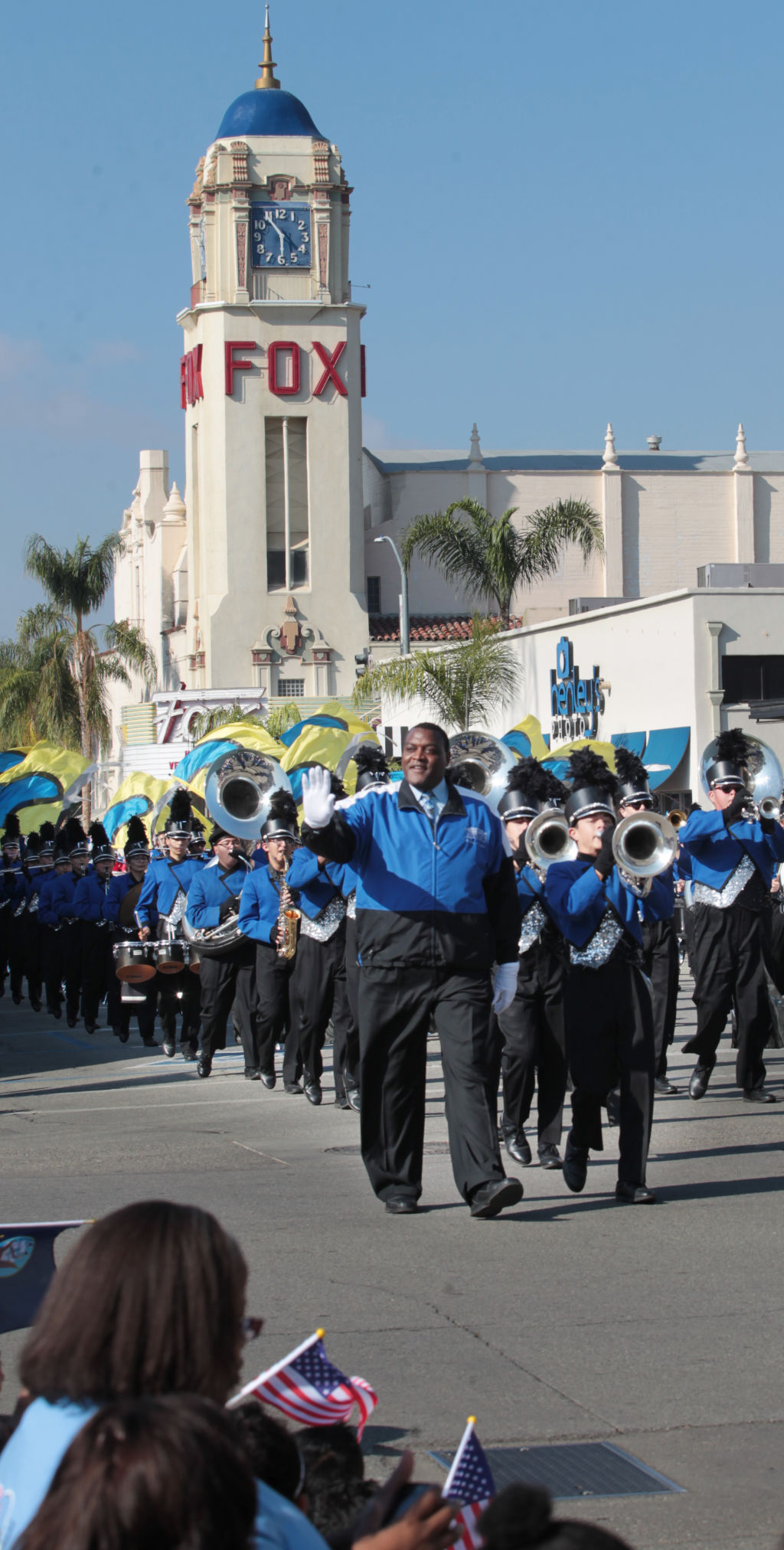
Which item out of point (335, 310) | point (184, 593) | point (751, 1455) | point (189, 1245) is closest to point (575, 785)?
point (751, 1455)

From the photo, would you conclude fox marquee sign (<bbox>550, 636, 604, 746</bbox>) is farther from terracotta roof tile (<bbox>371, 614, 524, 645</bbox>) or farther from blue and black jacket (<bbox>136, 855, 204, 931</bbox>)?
blue and black jacket (<bbox>136, 855, 204, 931</bbox>)

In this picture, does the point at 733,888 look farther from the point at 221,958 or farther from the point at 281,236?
the point at 281,236

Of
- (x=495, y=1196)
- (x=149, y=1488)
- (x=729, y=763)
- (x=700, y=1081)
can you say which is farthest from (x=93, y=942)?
(x=149, y=1488)

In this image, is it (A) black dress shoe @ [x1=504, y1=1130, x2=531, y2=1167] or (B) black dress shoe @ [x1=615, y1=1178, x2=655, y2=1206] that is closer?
(B) black dress shoe @ [x1=615, y1=1178, x2=655, y2=1206]

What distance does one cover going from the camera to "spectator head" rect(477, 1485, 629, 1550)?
2.30 meters

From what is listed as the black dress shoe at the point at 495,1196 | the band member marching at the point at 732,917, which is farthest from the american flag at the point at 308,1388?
the band member marching at the point at 732,917

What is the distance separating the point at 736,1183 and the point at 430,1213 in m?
1.53

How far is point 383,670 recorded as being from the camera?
36.8 m

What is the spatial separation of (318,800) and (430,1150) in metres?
2.99

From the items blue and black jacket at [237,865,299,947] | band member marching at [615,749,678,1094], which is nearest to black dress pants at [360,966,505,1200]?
band member marching at [615,749,678,1094]

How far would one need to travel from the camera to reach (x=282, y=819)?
13367 mm

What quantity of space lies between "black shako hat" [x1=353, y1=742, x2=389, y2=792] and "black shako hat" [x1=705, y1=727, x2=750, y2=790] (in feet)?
9.85

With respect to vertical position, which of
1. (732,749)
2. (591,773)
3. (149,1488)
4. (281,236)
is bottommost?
(149,1488)

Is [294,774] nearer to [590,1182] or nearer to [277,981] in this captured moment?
[277,981]
